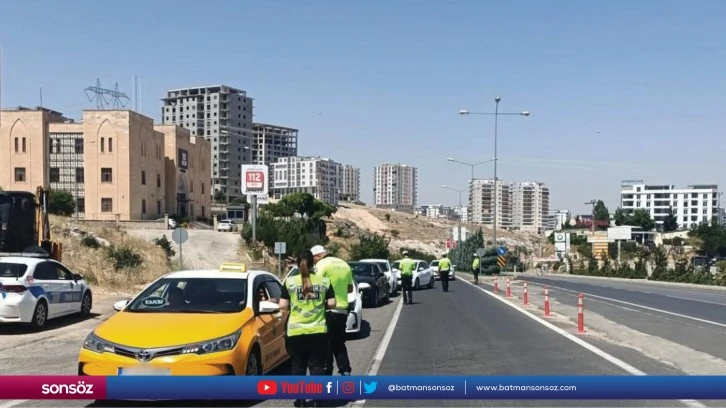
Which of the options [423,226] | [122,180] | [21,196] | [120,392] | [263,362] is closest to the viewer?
[120,392]

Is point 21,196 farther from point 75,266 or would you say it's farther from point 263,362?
point 263,362

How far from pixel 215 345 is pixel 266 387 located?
2.90 metres

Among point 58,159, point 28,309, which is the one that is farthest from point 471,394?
point 58,159

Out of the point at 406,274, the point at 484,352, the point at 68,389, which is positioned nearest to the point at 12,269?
the point at 484,352

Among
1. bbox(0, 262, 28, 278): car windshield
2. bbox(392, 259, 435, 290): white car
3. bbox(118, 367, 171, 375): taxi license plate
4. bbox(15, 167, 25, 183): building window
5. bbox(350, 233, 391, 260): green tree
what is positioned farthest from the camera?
bbox(15, 167, 25, 183): building window

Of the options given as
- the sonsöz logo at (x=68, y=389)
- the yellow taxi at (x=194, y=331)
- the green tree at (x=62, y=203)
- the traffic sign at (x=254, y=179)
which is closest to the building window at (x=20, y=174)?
the green tree at (x=62, y=203)

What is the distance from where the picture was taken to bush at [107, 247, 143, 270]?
3147cm

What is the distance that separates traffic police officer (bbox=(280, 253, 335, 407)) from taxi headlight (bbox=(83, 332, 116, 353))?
194 cm

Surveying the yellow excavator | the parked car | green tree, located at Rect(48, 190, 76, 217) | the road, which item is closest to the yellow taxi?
the road

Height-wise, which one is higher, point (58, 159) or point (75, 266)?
point (58, 159)

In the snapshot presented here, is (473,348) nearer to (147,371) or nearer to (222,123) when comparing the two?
(147,371)

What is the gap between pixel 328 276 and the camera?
7.98 metres

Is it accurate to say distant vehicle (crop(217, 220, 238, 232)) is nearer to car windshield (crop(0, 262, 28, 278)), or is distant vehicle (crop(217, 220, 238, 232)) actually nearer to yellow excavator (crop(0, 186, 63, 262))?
yellow excavator (crop(0, 186, 63, 262))

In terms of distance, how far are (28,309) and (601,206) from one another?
18912 cm
